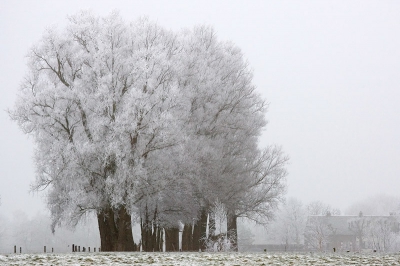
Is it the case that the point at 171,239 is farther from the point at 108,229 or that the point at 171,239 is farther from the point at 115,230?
the point at 115,230

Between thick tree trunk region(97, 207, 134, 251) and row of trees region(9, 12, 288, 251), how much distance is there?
0.20 ft

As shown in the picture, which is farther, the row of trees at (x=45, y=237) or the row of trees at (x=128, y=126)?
the row of trees at (x=45, y=237)

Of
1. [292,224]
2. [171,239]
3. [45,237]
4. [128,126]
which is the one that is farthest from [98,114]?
[45,237]

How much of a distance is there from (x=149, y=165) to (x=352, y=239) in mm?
82511

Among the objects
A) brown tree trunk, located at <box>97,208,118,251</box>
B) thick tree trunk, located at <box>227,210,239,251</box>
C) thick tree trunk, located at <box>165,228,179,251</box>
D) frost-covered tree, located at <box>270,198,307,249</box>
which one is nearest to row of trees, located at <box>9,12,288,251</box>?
brown tree trunk, located at <box>97,208,118,251</box>

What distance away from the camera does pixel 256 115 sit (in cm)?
4472

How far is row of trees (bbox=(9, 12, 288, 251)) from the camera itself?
31.9 meters

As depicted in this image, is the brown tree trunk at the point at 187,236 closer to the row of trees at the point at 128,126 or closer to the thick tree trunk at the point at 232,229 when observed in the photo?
the row of trees at the point at 128,126

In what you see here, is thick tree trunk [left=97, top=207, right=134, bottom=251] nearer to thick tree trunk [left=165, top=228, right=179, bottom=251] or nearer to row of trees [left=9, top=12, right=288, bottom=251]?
row of trees [left=9, top=12, right=288, bottom=251]

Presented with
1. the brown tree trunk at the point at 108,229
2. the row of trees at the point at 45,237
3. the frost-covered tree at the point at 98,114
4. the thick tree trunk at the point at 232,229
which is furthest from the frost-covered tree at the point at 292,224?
the frost-covered tree at the point at 98,114

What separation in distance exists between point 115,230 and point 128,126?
272 inches

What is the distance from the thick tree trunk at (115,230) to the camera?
33.6 m

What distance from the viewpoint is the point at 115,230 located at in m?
34.2

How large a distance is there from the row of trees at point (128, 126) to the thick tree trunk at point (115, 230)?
0.20ft
